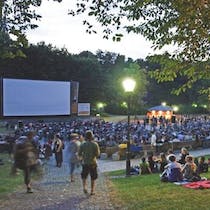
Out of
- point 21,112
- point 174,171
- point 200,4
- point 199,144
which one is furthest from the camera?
point 21,112

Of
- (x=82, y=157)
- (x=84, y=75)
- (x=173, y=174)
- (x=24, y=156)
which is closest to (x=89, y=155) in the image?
(x=82, y=157)

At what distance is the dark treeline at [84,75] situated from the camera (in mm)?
58547

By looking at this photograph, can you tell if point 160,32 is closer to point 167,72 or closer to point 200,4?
point 167,72

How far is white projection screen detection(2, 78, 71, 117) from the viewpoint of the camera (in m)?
47.9

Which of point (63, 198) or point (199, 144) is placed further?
point (199, 144)

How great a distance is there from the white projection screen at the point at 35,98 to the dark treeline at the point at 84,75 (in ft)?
15.8

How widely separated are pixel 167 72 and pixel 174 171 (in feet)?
9.58

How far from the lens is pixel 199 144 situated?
29.7m

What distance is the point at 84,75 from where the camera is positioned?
6669cm

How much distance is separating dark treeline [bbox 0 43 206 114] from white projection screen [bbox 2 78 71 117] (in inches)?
189

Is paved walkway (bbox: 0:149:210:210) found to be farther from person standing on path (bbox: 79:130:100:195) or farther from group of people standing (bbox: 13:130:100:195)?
person standing on path (bbox: 79:130:100:195)

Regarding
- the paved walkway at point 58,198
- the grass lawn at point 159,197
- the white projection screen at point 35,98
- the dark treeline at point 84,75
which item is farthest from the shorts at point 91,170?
the dark treeline at point 84,75

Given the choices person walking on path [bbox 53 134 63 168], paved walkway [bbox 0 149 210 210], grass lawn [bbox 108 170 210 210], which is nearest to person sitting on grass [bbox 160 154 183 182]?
grass lawn [bbox 108 170 210 210]

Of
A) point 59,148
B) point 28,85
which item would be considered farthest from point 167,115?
point 59,148
